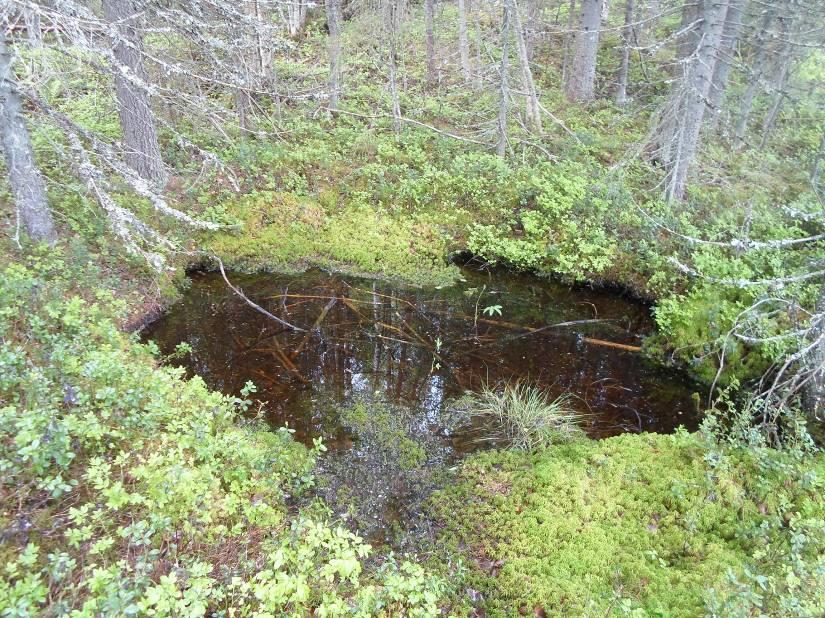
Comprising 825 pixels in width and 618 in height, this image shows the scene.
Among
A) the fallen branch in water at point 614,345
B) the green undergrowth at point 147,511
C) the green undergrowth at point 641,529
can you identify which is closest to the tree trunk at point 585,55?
the fallen branch in water at point 614,345

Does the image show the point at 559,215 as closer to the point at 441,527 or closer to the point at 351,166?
the point at 351,166

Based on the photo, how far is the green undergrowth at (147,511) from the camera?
2.88 metres

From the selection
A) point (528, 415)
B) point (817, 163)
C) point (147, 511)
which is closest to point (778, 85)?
point (817, 163)

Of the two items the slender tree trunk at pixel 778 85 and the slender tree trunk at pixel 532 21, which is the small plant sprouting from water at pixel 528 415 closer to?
the slender tree trunk at pixel 778 85

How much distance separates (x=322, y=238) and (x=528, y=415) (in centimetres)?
582

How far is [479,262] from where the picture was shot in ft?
33.1

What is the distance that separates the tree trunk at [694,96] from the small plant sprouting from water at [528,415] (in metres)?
Result: 5.99

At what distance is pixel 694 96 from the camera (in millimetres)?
9008

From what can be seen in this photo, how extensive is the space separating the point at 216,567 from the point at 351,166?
365 inches

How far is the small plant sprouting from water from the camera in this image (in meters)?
5.73

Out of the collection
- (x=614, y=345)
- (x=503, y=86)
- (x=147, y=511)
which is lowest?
(x=614, y=345)

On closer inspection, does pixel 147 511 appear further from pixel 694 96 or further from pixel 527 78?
pixel 527 78

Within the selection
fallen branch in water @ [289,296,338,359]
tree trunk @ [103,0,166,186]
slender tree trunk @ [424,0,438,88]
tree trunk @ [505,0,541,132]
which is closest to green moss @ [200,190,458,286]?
fallen branch in water @ [289,296,338,359]

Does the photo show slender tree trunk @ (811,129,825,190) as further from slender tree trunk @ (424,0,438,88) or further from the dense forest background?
slender tree trunk @ (424,0,438,88)
